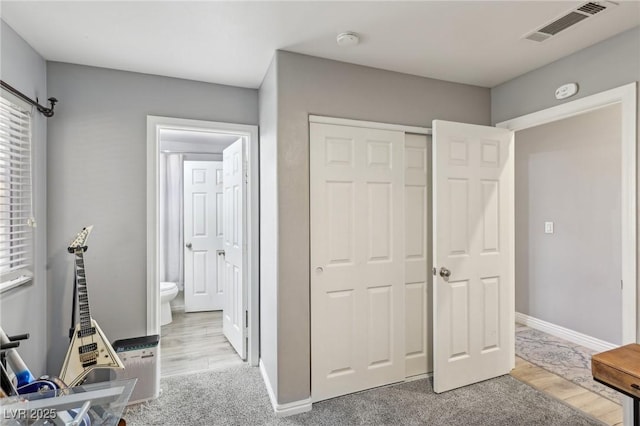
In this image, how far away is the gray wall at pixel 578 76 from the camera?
1961 millimetres

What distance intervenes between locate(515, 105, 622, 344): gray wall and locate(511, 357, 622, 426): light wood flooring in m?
0.94

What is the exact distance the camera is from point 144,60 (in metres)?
2.30

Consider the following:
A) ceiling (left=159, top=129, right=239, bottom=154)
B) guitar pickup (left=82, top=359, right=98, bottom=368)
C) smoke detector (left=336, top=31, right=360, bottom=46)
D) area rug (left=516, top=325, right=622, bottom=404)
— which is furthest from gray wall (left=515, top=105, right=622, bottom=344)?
guitar pickup (left=82, top=359, right=98, bottom=368)

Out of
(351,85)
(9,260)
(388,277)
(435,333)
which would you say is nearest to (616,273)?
(435,333)

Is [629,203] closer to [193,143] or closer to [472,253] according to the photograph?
[472,253]

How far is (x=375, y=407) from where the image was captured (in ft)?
7.36

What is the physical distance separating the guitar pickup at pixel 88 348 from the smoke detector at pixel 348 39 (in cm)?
244

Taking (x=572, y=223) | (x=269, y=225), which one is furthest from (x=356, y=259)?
(x=572, y=223)

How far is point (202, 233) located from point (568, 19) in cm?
429

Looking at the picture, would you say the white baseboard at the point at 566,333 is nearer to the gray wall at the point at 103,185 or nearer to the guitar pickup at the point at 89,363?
the gray wall at the point at 103,185

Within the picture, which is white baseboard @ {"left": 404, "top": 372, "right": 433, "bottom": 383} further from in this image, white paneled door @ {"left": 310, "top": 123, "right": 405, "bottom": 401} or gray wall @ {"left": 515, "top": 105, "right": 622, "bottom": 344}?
gray wall @ {"left": 515, "top": 105, "right": 622, "bottom": 344}

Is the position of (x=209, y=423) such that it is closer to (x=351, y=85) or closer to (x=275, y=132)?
(x=275, y=132)

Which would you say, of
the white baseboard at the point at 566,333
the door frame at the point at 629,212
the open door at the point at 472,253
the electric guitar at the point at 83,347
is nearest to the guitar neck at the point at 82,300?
the electric guitar at the point at 83,347

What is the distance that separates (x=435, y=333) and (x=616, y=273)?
6.57ft
